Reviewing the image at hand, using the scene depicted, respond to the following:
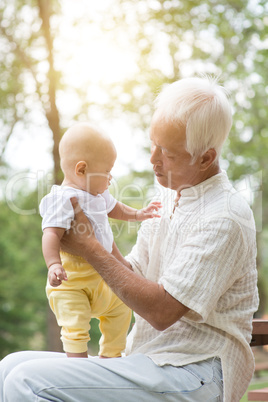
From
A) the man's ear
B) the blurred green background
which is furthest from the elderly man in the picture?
the blurred green background

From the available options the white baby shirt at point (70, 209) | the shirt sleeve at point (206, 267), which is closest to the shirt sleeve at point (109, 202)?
the white baby shirt at point (70, 209)

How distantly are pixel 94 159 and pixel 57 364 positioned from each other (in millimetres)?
767

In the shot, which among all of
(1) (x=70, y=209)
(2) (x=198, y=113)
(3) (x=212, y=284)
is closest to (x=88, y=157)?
(1) (x=70, y=209)

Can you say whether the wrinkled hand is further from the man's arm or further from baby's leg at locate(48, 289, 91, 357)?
baby's leg at locate(48, 289, 91, 357)

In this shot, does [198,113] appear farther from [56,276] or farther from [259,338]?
[259,338]

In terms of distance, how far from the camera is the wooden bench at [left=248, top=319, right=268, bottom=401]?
85.7 inches

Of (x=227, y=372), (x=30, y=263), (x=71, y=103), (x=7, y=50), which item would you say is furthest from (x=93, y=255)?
(x=30, y=263)

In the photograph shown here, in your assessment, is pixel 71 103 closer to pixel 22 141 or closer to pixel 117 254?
pixel 22 141

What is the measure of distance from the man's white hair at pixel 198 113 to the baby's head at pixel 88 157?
248 mm

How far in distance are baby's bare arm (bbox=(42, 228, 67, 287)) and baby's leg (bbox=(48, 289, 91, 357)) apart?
144mm

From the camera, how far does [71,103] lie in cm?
779

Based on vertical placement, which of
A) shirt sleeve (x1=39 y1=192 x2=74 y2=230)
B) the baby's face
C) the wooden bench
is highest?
the baby's face

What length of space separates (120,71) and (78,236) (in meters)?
6.40

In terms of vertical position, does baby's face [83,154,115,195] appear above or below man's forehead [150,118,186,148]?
below
